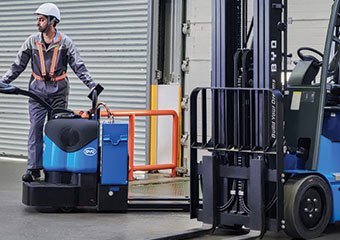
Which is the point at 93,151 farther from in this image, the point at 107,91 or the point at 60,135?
the point at 107,91

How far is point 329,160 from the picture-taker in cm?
764

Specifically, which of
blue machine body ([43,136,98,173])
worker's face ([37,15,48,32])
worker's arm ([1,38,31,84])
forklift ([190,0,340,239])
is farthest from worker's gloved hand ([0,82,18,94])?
forklift ([190,0,340,239])

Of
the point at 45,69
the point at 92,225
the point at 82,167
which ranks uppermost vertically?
the point at 45,69

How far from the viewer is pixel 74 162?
845 centimetres

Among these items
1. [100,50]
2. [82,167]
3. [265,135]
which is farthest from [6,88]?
[100,50]

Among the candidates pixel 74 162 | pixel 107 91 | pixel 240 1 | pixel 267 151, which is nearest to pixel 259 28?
pixel 240 1

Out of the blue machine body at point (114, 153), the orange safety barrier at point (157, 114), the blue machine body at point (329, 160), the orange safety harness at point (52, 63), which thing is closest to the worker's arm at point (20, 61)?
the orange safety harness at point (52, 63)

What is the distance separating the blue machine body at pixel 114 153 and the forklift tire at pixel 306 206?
1980 millimetres

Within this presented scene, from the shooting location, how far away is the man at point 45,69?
9180mm

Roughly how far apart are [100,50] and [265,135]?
6726 mm

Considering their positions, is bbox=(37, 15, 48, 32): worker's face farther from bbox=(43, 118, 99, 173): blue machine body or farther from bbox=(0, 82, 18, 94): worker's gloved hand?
bbox=(43, 118, 99, 173): blue machine body

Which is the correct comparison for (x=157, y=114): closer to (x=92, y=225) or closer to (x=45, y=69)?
(x=45, y=69)

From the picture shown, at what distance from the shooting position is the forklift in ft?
23.3

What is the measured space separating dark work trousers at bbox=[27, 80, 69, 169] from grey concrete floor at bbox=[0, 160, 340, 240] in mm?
524
